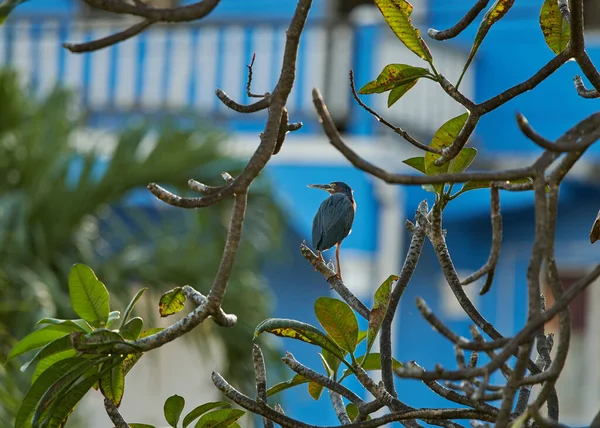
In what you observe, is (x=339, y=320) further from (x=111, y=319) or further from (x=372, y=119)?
(x=372, y=119)

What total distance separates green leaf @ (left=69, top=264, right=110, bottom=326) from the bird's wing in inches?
17.2

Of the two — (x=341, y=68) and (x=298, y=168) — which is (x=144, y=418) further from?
(x=341, y=68)

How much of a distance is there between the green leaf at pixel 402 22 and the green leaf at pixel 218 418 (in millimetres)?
466

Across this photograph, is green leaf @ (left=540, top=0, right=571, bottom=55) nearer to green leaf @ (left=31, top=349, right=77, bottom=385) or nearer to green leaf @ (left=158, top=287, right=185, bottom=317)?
green leaf @ (left=158, top=287, right=185, bottom=317)

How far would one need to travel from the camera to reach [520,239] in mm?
7281

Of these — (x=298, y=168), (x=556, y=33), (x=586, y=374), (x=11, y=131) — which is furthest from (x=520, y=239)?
(x=556, y=33)

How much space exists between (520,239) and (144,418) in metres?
2.79

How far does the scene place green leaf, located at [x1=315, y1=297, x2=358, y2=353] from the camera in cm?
117

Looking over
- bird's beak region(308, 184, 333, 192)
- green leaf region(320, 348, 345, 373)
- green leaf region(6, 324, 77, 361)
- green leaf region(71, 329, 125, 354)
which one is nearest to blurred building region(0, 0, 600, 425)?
bird's beak region(308, 184, 333, 192)

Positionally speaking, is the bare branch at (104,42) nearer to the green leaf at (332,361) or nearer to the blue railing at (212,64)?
the green leaf at (332,361)

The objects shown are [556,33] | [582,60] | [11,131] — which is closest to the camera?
[582,60]

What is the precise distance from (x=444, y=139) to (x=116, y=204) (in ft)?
13.2

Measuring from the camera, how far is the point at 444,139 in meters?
1.27

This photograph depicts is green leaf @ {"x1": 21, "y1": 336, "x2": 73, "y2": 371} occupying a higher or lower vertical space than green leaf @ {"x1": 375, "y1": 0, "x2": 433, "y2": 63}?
lower
